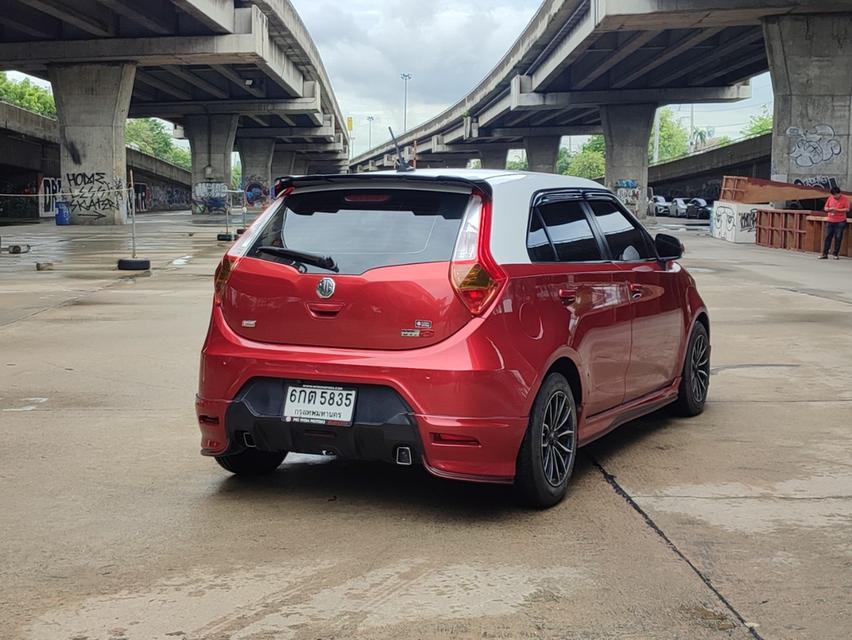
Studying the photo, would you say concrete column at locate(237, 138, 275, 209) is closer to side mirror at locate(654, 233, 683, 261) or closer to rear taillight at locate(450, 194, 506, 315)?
side mirror at locate(654, 233, 683, 261)

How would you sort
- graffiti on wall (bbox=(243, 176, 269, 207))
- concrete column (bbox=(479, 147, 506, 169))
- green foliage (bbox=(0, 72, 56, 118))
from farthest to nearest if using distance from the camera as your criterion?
green foliage (bbox=(0, 72, 56, 118)), concrete column (bbox=(479, 147, 506, 169)), graffiti on wall (bbox=(243, 176, 269, 207))

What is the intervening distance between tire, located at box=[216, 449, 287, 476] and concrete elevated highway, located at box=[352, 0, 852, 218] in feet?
54.0

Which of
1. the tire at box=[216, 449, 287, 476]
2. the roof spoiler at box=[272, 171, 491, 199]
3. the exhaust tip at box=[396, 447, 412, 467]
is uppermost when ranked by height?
the roof spoiler at box=[272, 171, 491, 199]

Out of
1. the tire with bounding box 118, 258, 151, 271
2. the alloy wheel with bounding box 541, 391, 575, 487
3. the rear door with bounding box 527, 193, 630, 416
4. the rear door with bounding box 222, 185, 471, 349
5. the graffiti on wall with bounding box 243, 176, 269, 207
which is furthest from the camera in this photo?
the graffiti on wall with bounding box 243, 176, 269, 207

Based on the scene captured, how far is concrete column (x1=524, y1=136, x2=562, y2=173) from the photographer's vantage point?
82.9 meters

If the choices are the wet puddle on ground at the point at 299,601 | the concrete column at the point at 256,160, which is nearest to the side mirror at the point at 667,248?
the wet puddle on ground at the point at 299,601

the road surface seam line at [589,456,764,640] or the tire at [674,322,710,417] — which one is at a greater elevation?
the tire at [674,322,710,417]

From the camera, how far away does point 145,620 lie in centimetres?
361

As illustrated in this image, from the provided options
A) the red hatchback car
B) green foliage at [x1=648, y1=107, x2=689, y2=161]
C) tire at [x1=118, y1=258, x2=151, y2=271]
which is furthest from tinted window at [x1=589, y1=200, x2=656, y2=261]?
green foliage at [x1=648, y1=107, x2=689, y2=161]

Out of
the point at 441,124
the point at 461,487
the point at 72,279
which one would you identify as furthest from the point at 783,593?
the point at 441,124

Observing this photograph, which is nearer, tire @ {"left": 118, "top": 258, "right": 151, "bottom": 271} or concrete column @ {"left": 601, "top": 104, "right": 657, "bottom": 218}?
tire @ {"left": 118, "top": 258, "right": 151, "bottom": 271}

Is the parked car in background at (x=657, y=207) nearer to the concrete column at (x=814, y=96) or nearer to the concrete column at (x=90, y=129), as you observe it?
the concrete column at (x=814, y=96)

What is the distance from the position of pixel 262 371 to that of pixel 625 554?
1812 mm

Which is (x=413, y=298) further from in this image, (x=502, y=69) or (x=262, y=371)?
(x=502, y=69)
